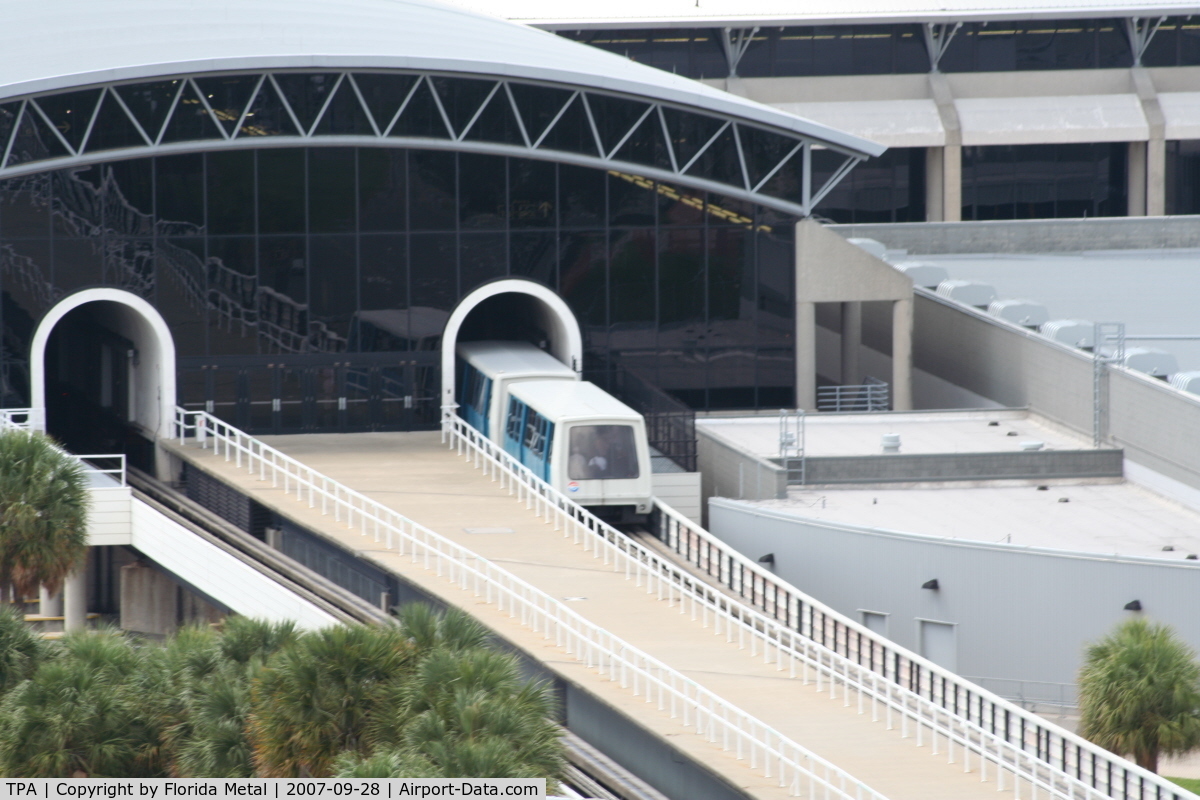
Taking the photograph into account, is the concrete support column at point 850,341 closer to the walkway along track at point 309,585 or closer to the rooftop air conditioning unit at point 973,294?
the rooftop air conditioning unit at point 973,294

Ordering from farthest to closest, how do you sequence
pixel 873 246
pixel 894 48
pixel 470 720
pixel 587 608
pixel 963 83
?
1. pixel 894 48
2. pixel 963 83
3. pixel 873 246
4. pixel 587 608
5. pixel 470 720

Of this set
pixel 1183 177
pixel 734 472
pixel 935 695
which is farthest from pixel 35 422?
pixel 1183 177

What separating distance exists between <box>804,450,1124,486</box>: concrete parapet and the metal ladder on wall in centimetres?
17

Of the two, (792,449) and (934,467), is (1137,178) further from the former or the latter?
(792,449)

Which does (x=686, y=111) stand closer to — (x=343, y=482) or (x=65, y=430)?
(x=343, y=482)

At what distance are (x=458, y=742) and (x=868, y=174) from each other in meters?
50.1

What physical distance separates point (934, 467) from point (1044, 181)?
2966 cm

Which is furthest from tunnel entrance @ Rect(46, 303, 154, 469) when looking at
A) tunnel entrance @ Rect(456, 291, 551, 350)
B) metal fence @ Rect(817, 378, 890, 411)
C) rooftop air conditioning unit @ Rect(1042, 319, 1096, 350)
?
rooftop air conditioning unit @ Rect(1042, 319, 1096, 350)

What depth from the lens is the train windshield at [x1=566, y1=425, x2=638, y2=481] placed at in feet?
117

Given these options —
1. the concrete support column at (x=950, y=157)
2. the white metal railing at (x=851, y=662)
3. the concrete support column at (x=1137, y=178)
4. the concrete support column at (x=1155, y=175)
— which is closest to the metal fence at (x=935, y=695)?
the white metal railing at (x=851, y=662)

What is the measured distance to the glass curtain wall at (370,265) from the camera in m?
41.2

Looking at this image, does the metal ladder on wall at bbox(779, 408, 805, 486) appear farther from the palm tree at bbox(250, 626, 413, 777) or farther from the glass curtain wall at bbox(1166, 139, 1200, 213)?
the glass curtain wall at bbox(1166, 139, 1200, 213)

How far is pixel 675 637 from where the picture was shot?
94.4ft

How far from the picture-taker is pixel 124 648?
76.0 ft
